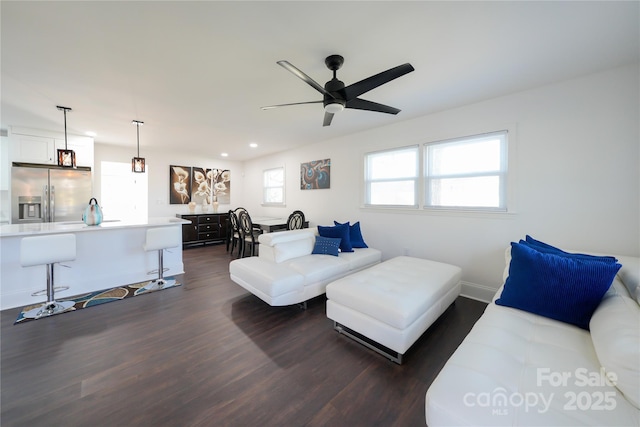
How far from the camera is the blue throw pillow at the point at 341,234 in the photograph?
145 inches

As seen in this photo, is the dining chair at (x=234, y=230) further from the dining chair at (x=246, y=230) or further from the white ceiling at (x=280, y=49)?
the white ceiling at (x=280, y=49)

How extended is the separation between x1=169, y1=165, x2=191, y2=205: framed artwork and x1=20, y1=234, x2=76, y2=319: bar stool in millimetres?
3950

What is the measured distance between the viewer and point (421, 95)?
292 cm

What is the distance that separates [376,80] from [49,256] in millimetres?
3994

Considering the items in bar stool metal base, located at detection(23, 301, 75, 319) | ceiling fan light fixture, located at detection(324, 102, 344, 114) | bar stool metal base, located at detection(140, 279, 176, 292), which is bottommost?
bar stool metal base, located at detection(23, 301, 75, 319)

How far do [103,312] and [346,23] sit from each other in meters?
3.88

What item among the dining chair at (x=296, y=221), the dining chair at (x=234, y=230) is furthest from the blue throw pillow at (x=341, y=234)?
the dining chair at (x=234, y=230)

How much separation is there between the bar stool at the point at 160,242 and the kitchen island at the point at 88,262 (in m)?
0.13

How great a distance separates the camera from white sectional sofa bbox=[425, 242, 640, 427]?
37.6 inches

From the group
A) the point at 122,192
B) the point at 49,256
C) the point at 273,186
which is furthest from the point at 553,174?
the point at 122,192

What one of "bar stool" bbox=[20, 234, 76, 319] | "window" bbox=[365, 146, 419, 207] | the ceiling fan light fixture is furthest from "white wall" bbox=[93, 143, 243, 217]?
the ceiling fan light fixture

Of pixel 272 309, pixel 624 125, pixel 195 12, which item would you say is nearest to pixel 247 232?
pixel 272 309

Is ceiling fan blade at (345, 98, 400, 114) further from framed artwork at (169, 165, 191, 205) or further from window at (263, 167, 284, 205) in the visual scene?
framed artwork at (169, 165, 191, 205)

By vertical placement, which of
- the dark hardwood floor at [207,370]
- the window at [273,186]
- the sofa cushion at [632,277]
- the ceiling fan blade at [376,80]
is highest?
the ceiling fan blade at [376,80]
